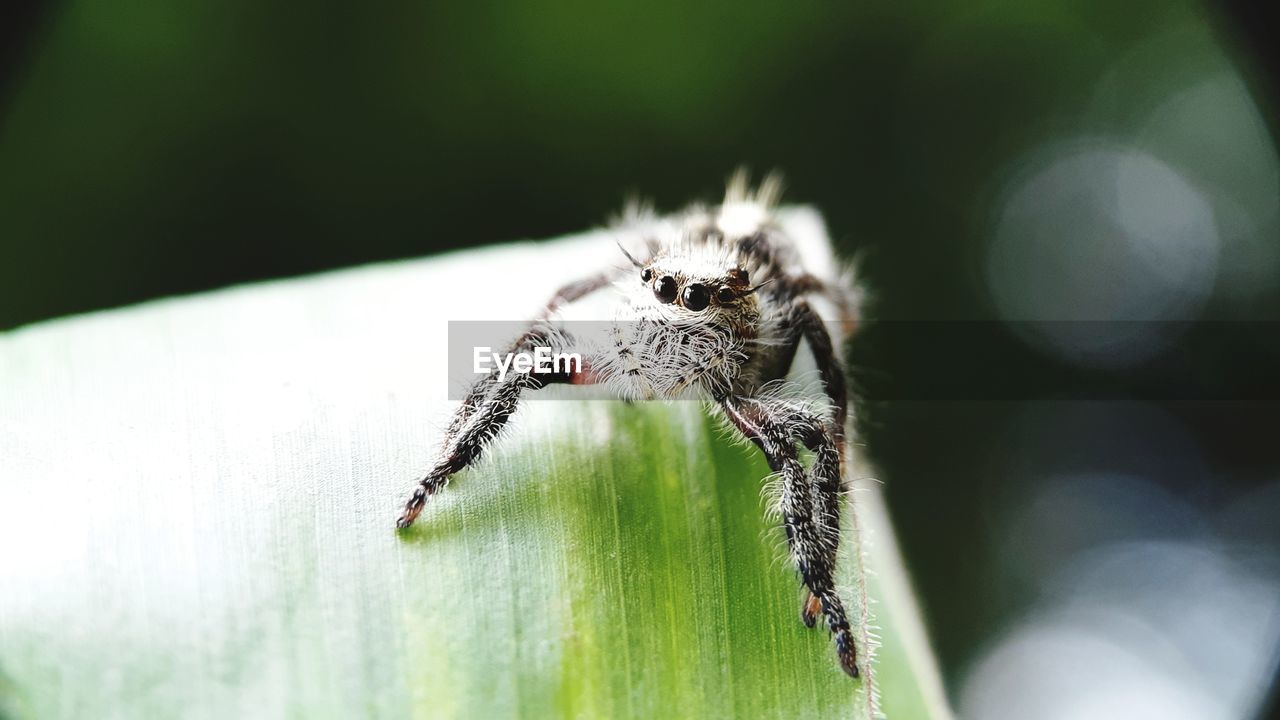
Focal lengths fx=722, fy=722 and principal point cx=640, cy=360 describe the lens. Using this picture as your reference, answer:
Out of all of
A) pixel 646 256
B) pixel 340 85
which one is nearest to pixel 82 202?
pixel 340 85

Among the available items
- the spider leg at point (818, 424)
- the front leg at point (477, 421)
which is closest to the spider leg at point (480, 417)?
the front leg at point (477, 421)

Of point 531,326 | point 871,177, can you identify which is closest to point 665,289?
point 531,326

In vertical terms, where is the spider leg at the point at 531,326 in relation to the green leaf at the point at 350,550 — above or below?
above

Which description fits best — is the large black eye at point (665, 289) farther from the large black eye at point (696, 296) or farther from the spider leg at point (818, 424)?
the spider leg at point (818, 424)

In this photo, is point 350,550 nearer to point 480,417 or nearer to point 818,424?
point 480,417

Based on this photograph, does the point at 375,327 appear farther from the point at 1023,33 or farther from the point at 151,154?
the point at 1023,33

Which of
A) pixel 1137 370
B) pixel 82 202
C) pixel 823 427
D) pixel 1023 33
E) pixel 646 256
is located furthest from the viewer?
pixel 1137 370

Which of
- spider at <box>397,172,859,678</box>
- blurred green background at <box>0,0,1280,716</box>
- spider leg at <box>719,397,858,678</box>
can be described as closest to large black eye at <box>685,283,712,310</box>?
spider at <box>397,172,859,678</box>
